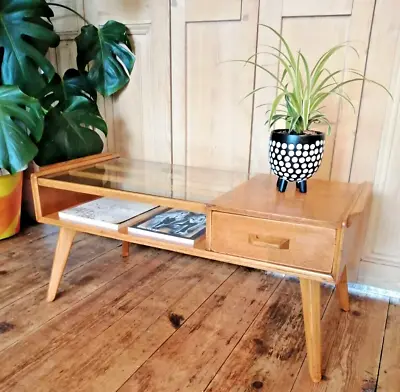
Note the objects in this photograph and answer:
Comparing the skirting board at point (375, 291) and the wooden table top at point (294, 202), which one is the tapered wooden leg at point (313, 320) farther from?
the skirting board at point (375, 291)

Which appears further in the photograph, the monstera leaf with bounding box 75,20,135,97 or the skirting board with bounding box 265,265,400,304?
the monstera leaf with bounding box 75,20,135,97

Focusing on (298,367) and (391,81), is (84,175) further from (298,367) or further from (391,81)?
(391,81)

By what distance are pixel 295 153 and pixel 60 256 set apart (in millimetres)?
796

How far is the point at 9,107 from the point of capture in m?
1.23

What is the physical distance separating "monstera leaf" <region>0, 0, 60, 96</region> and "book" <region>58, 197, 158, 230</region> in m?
0.46

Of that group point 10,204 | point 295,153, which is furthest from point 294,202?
point 10,204

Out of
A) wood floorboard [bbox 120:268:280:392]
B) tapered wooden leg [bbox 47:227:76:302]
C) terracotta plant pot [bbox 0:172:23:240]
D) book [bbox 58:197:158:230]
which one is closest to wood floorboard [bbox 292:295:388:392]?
wood floorboard [bbox 120:268:280:392]

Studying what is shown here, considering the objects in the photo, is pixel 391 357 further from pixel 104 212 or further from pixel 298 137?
pixel 104 212

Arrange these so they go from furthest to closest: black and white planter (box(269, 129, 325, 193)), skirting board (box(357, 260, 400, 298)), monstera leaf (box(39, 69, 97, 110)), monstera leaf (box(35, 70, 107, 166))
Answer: monstera leaf (box(39, 69, 97, 110)), monstera leaf (box(35, 70, 107, 166)), skirting board (box(357, 260, 400, 298)), black and white planter (box(269, 129, 325, 193))

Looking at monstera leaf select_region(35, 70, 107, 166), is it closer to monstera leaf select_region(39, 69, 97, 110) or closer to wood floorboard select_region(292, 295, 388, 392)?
monstera leaf select_region(39, 69, 97, 110)

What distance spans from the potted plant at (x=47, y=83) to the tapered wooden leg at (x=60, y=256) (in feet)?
0.83

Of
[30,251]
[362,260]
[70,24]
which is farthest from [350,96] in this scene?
[30,251]

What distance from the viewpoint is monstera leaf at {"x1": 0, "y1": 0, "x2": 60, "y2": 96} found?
4.31 ft

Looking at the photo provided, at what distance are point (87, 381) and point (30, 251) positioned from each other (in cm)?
87
